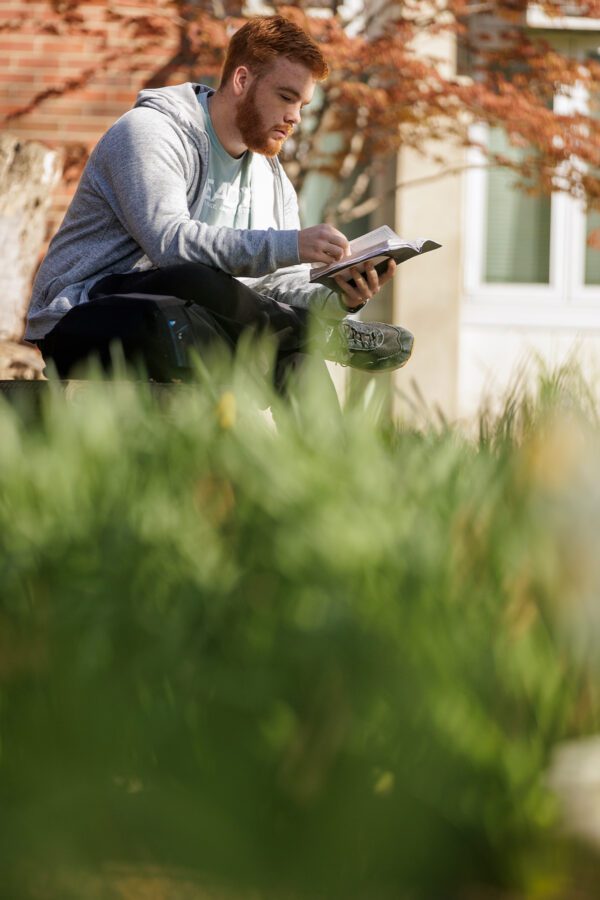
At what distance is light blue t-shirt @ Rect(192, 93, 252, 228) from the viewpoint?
3070mm

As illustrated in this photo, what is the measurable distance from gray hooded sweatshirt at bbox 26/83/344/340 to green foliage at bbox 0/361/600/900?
1492 millimetres

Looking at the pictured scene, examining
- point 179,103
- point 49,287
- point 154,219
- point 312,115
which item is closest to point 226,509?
point 154,219

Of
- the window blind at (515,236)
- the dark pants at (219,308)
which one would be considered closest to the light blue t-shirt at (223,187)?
the dark pants at (219,308)

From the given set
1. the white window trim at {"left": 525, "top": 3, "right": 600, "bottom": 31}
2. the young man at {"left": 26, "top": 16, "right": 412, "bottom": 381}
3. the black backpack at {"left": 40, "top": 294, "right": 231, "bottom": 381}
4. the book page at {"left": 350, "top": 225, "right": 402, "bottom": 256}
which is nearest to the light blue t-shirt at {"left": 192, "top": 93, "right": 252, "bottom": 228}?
the young man at {"left": 26, "top": 16, "right": 412, "bottom": 381}

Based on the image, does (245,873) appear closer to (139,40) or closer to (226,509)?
(226,509)

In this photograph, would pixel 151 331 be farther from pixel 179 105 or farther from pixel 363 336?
pixel 179 105

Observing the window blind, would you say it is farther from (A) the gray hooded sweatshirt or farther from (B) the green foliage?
(B) the green foliage

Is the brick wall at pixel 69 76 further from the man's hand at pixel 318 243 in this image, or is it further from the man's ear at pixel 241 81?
the man's hand at pixel 318 243

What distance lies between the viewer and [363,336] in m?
2.84

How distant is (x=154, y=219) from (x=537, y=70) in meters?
4.07

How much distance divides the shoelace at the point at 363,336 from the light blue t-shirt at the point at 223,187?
54 cm

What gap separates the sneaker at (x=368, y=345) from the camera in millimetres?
2721

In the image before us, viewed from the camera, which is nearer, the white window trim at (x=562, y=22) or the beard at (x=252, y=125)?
the beard at (x=252, y=125)

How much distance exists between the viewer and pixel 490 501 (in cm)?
111
